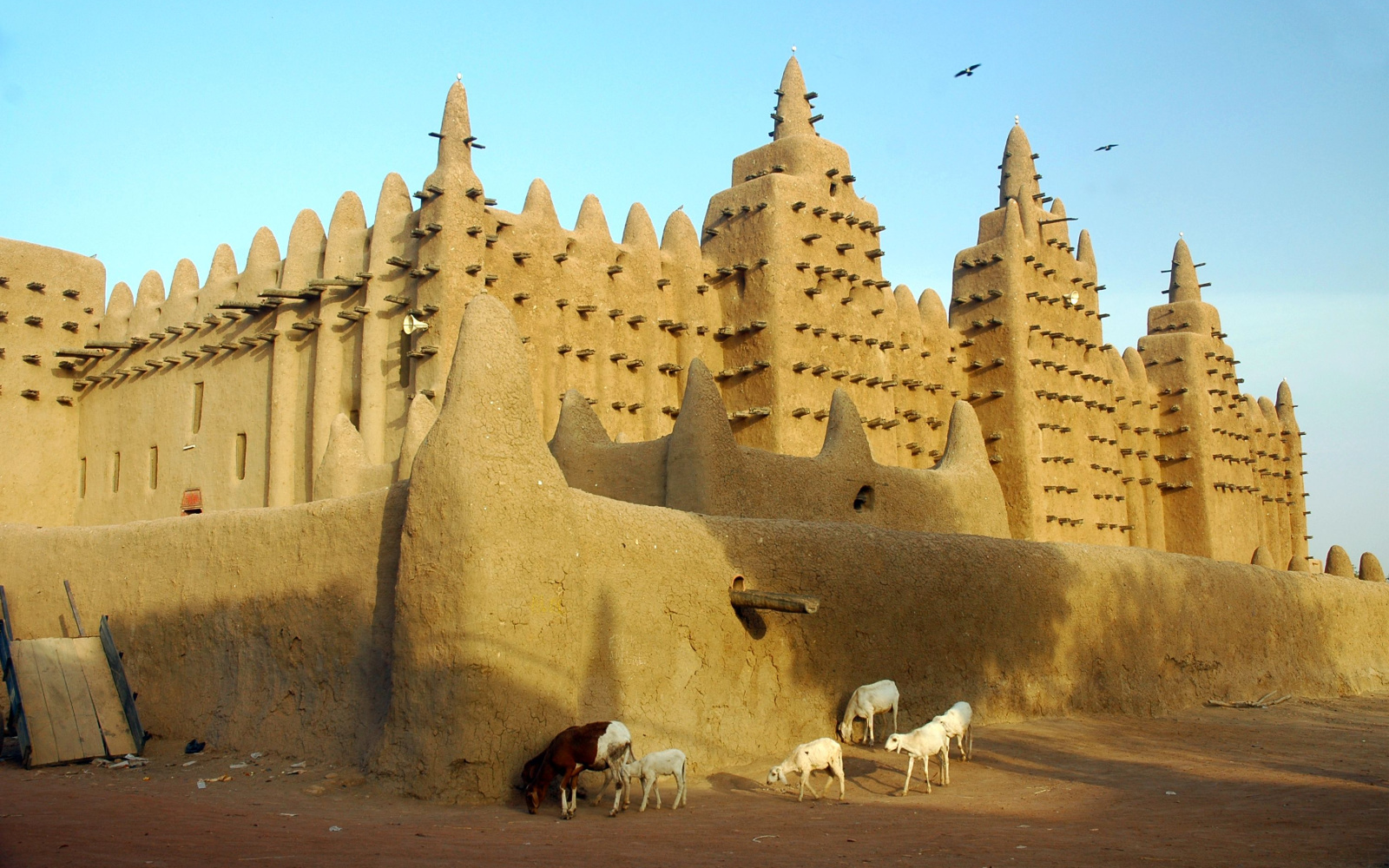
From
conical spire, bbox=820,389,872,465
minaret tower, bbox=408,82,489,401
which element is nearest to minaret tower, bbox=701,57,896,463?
conical spire, bbox=820,389,872,465

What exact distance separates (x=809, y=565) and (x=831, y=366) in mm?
12210

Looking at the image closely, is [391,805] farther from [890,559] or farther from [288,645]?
[890,559]

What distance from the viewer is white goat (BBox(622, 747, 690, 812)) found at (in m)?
9.12

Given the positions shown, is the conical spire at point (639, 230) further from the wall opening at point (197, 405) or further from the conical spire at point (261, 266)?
the wall opening at point (197, 405)

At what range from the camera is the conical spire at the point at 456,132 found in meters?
20.1

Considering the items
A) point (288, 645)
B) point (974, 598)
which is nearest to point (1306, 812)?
point (974, 598)

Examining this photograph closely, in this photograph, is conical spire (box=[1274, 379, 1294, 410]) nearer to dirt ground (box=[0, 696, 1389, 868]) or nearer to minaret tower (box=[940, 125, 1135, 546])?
minaret tower (box=[940, 125, 1135, 546])

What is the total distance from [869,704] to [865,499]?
258 inches

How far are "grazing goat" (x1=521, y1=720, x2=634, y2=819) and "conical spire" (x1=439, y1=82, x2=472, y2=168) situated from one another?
1325 cm

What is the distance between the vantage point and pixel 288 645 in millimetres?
10508

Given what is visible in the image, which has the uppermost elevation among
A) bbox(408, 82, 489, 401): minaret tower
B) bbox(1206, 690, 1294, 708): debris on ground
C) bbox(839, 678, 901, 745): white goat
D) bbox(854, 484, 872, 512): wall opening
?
bbox(408, 82, 489, 401): minaret tower

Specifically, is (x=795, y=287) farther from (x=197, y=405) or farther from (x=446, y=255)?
(x=197, y=405)

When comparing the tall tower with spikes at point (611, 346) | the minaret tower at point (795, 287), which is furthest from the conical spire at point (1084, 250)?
the minaret tower at point (795, 287)

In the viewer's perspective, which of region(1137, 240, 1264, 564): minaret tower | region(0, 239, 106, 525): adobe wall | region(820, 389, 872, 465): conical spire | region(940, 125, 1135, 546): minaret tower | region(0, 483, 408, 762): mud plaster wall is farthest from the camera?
region(1137, 240, 1264, 564): minaret tower
